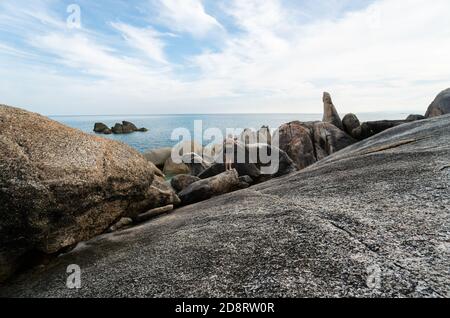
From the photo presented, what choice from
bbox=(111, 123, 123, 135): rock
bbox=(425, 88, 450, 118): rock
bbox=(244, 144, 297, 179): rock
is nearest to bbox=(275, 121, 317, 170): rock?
bbox=(244, 144, 297, 179): rock

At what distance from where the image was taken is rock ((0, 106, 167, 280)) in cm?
671

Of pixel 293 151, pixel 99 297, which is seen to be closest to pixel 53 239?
pixel 99 297

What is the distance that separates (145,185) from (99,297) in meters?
4.18

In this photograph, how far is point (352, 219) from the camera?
261 inches

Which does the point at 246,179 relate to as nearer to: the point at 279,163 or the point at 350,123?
the point at 279,163

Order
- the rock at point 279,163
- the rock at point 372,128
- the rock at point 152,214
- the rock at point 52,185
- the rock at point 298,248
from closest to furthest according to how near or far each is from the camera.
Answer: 1. the rock at point 298,248
2. the rock at point 52,185
3. the rock at point 152,214
4. the rock at point 279,163
5. the rock at point 372,128

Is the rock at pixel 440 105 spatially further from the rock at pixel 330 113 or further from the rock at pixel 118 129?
the rock at pixel 118 129

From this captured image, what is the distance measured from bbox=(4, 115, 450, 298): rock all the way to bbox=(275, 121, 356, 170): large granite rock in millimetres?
22611

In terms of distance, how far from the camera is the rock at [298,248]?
4688 millimetres

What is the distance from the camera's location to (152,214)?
12641mm

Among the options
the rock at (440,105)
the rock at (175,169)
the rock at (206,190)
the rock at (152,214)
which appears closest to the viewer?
the rock at (152,214)

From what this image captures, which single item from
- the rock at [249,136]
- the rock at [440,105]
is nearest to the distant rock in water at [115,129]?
the rock at [249,136]

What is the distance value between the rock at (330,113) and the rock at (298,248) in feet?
99.1
